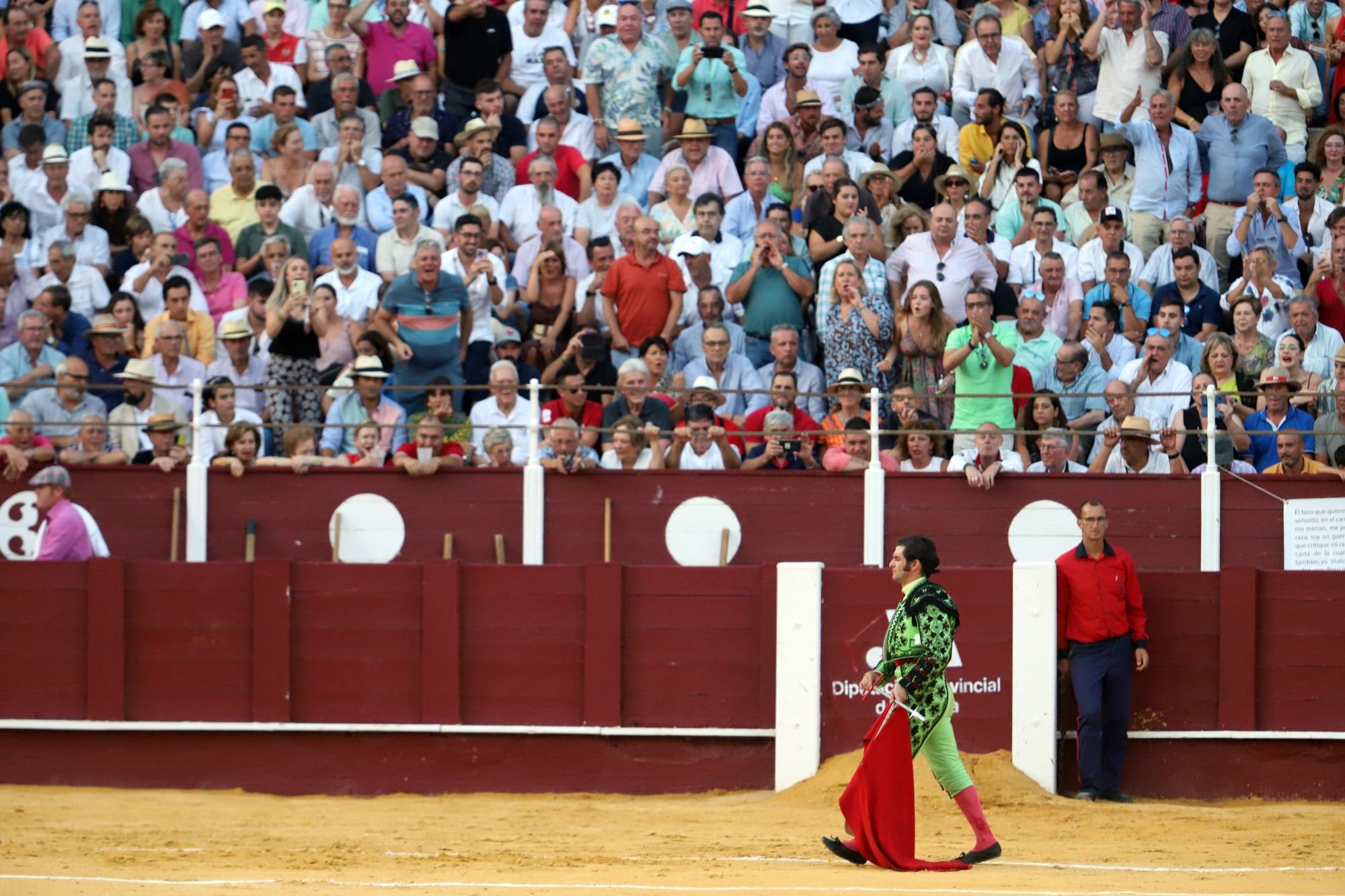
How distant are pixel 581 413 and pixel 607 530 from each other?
2.65 ft

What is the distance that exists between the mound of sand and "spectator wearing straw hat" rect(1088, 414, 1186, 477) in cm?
211

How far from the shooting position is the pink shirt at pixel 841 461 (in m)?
11.6

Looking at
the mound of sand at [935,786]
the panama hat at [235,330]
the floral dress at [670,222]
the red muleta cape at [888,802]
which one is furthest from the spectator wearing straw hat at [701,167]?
the red muleta cape at [888,802]

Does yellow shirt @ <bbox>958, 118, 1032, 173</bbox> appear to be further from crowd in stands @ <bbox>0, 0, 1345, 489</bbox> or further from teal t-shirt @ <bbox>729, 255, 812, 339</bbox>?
teal t-shirt @ <bbox>729, 255, 812, 339</bbox>

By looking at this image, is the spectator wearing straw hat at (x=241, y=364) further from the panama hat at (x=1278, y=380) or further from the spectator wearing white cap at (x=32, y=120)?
the panama hat at (x=1278, y=380)

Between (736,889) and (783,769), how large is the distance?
3364mm

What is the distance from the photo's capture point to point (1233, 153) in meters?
13.6

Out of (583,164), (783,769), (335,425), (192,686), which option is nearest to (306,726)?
(192,686)

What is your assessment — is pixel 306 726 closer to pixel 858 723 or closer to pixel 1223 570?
pixel 858 723

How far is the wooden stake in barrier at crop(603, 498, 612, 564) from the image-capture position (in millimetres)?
11531

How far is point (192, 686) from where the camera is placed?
35.7 feet

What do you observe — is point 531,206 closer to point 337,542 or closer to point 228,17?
point 337,542

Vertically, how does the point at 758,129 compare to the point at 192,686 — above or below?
above

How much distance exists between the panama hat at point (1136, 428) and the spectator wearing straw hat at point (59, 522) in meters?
5.81
